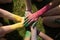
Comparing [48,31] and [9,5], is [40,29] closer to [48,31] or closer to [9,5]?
[48,31]

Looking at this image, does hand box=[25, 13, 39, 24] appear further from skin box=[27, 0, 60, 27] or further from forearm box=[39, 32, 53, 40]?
forearm box=[39, 32, 53, 40]

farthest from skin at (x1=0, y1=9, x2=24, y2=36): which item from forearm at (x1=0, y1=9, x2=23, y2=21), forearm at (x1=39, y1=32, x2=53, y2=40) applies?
forearm at (x1=39, y1=32, x2=53, y2=40)

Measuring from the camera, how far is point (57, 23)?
153 centimetres

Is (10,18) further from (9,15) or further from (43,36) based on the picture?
(43,36)

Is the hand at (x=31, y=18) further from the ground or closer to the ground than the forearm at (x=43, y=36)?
further from the ground

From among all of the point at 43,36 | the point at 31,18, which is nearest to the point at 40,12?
the point at 31,18

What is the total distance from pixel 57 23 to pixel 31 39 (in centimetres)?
24

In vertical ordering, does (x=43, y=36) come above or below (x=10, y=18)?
below

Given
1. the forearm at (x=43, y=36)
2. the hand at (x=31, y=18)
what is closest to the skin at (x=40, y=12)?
the hand at (x=31, y=18)

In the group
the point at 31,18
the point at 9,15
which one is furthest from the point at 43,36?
the point at 9,15

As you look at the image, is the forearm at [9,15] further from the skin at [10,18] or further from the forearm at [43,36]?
the forearm at [43,36]

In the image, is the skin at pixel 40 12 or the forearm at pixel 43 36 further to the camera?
the forearm at pixel 43 36

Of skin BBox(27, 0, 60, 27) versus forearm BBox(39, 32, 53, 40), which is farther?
forearm BBox(39, 32, 53, 40)

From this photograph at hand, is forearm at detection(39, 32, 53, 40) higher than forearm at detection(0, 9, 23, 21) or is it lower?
lower
